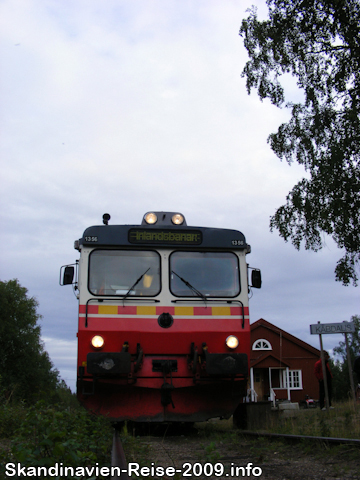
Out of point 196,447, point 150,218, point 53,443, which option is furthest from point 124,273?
point 53,443

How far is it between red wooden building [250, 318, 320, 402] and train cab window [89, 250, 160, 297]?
2890cm

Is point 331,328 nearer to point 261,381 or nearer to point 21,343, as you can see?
point 261,381

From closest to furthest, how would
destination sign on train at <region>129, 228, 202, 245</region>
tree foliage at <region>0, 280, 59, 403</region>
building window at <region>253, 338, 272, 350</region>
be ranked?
1. destination sign on train at <region>129, 228, 202, 245</region>
2. building window at <region>253, 338, 272, 350</region>
3. tree foliage at <region>0, 280, 59, 403</region>

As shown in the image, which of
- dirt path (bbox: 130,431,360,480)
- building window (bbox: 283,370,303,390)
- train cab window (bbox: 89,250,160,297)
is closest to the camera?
dirt path (bbox: 130,431,360,480)

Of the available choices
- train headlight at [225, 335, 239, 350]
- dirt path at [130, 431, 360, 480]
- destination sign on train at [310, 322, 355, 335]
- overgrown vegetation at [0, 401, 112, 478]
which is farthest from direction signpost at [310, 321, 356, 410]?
overgrown vegetation at [0, 401, 112, 478]

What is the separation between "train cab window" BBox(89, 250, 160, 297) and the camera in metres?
8.50

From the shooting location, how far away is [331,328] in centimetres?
1123

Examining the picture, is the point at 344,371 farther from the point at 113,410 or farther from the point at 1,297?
the point at 113,410

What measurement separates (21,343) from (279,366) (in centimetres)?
2394

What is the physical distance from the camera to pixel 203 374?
8102 mm

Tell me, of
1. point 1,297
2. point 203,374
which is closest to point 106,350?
point 203,374

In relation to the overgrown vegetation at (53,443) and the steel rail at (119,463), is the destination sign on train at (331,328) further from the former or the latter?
the steel rail at (119,463)

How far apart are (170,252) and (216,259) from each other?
0.82 m

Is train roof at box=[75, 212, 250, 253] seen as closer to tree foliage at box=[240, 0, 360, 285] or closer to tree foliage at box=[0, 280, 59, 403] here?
tree foliage at box=[240, 0, 360, 285]
